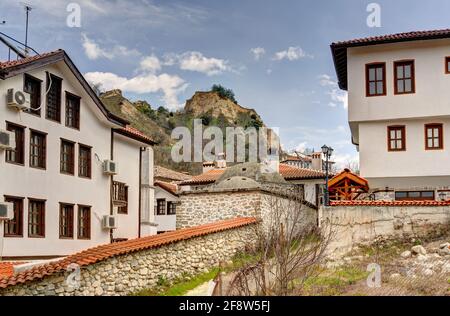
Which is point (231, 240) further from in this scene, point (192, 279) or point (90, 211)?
point (90, 211)

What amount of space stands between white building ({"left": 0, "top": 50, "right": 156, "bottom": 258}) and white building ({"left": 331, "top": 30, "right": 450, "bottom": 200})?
9681mm

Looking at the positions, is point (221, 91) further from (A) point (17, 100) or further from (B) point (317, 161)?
(A) point (17, 100)

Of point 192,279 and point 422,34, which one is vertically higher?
point 422,34

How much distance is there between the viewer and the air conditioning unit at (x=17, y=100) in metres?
19.2

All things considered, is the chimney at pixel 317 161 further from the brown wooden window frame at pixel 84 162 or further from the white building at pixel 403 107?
the brown wooden window frame at pixel 84 162

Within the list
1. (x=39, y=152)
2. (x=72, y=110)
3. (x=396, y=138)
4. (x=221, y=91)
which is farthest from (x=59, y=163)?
(x=221, y=91)

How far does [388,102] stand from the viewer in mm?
24047

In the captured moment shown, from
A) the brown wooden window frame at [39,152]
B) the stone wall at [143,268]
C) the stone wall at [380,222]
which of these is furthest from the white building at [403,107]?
the brown wooden window frame at [39,152]

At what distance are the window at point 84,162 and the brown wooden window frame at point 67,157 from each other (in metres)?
0.51

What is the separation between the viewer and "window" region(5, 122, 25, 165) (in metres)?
19.6
